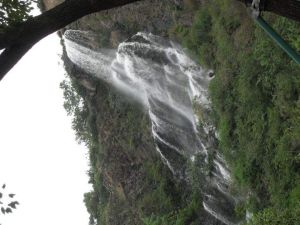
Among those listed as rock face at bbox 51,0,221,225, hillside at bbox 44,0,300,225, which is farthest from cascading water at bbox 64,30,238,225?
rock face at bbox 51,0,221,225

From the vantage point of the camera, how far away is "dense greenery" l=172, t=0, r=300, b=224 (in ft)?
31.6

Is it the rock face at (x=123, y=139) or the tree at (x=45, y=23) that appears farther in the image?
the rock face at (x=123, y=139)

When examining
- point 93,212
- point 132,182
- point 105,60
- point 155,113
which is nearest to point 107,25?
point 105,60

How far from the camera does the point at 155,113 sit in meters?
15.4

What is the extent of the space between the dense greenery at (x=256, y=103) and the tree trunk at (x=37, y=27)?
16.6 ft

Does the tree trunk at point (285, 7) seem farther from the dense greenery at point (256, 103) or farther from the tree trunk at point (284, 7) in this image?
the dense greenery at point (256, 103)

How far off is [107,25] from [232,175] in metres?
7.67

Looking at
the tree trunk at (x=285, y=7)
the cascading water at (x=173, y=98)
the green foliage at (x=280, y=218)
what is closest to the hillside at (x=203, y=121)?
the green foliage at (x=280, y=218)

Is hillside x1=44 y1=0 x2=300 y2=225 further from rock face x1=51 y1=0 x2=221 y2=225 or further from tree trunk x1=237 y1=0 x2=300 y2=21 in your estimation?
tree trunk x1=237 y1=0 x2=300 y2=21

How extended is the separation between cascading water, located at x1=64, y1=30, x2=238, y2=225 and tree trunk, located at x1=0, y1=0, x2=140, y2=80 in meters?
8.46

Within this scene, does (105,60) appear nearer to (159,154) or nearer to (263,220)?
(159,154)

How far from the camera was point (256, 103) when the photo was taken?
10.7 meters

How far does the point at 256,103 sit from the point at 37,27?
7.01 meters

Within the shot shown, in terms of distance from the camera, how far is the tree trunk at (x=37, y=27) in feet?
13.9
